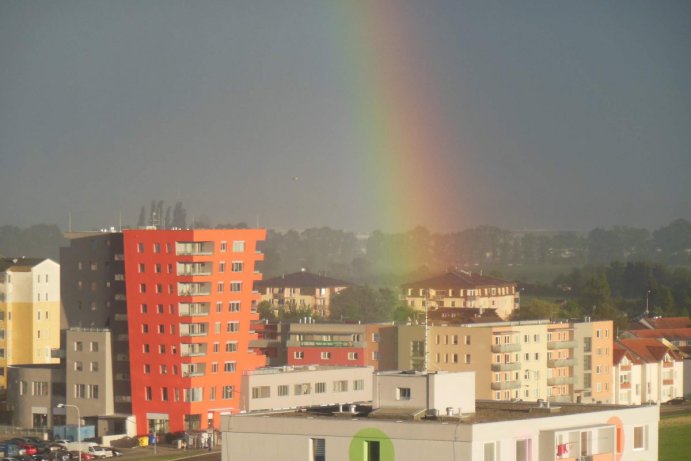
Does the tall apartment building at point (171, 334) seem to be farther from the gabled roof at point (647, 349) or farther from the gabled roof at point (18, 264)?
the gabled roof at point (647, 349)

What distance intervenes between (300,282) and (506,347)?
1545 inches

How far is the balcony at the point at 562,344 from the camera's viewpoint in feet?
133

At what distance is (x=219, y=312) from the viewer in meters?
34.9

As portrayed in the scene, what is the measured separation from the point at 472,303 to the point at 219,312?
31.5m

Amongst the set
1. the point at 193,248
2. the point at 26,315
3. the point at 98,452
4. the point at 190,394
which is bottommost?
the point at 98,452

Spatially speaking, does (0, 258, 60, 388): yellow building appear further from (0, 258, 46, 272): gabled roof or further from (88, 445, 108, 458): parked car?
(88, 445, 108, 458): parked car

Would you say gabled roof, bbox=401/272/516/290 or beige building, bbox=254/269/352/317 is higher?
gabled roof, bbox=401/272/516/290

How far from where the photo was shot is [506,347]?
126 feet

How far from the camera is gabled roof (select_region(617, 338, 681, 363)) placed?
4394 cm

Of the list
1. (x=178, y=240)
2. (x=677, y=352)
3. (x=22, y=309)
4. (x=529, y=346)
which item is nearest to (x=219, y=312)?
(x=178, y=240)

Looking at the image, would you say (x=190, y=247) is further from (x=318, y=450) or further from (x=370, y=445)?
(x=370, y=445)

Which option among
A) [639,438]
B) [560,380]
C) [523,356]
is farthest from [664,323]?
[639,438]

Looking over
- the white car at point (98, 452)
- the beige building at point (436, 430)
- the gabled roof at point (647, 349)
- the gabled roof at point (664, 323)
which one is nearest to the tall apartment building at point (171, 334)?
the white car at point (98, 452)

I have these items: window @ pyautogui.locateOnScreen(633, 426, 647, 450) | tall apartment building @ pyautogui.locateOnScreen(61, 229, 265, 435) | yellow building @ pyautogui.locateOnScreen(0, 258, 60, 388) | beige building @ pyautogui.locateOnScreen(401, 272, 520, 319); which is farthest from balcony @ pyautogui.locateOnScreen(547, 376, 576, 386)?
window @ pyautogui.locateOnScreen(633, 426, 647, 450)
